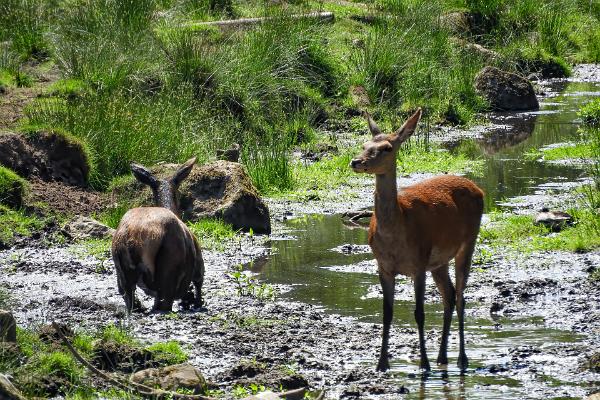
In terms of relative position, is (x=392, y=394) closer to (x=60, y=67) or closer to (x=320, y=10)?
(x=60, y=67)

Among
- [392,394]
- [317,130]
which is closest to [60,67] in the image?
[317,130]

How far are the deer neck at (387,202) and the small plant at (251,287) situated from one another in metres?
2.73

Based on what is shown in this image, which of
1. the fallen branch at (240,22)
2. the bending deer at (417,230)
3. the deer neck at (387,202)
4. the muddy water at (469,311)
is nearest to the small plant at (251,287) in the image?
the muddy water at (469,311)

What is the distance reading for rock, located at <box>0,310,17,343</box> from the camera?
8383 mm

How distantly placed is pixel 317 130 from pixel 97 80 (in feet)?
13.9

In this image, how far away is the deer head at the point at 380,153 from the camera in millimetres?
8812

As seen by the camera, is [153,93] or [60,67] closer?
[153,93]

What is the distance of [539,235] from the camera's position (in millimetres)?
13570

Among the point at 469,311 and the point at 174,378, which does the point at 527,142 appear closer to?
the point at 469,311

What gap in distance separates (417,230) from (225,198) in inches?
226

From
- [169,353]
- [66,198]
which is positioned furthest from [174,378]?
[66,198]

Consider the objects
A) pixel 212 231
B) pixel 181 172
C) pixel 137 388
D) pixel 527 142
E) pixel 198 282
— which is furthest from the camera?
pixel 527 142

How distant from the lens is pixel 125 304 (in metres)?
10.9

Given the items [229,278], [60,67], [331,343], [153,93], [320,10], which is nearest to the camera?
[331,343]
